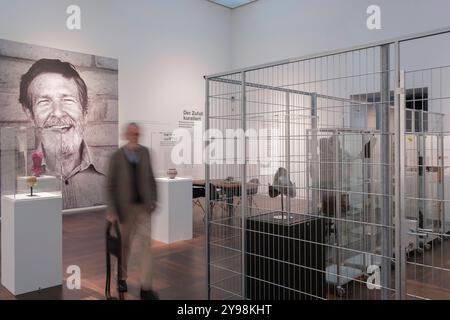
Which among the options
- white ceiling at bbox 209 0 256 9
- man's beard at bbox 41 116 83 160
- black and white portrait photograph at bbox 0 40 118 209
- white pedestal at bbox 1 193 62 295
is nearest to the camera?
white pedestal at bbox 1 193 62 295

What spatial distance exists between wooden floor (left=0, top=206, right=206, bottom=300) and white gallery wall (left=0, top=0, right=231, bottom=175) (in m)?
2.51

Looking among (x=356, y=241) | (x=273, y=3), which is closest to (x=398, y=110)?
(x=356, y=241)

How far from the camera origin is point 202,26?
37.4 feet

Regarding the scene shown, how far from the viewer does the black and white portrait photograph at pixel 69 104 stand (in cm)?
769

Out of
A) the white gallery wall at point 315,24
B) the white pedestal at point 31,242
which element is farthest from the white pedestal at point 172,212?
the white gallery wall at point 315,24

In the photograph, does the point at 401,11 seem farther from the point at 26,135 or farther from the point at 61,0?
the point at 26,135

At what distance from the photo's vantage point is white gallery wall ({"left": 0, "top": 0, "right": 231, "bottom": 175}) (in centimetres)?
809

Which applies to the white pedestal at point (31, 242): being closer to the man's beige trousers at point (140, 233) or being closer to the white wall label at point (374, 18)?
the man's beige trousers at point (140, 233)

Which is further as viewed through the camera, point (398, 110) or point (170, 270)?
point (170, 270)

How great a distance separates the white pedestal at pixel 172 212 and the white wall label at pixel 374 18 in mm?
5758

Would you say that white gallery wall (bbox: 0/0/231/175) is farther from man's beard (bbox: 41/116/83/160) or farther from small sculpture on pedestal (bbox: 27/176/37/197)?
small sculpture on pedestal (bbox: 27/176/37/197)

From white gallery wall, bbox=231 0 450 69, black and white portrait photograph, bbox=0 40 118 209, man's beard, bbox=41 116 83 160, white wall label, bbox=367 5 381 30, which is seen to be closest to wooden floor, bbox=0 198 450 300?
black and white portrait photograph, bbox=0 40 118 209
